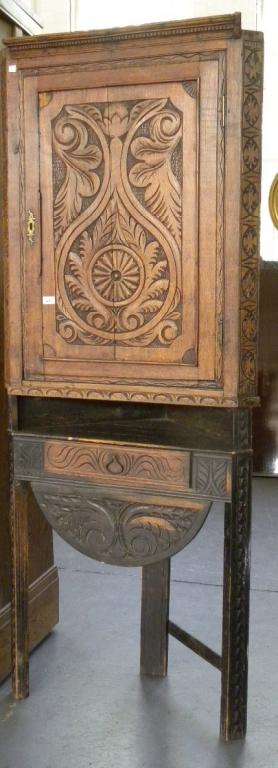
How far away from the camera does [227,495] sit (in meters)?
2.07

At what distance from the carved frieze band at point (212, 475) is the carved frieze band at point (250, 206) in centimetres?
20

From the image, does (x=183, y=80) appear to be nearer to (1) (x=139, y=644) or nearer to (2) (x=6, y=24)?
(2) (x=6, y=24)

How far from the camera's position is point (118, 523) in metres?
2.17

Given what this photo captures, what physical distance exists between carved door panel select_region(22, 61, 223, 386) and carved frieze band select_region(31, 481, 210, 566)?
34 cm

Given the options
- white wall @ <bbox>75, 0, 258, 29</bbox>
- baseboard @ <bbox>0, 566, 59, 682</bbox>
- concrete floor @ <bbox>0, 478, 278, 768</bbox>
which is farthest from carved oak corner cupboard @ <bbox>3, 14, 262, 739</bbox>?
white wall @ <bbox>75, 0, 258, 29</bbox>

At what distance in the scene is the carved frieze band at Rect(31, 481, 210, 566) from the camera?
210 centimetres

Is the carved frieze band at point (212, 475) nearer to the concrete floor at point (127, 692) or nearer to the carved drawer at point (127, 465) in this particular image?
the carved drawer at point (127, 465)

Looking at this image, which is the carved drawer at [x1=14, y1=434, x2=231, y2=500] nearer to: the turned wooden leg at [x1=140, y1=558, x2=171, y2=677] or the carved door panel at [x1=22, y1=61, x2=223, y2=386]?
the carved door panel at [x1=22, y1=61, x2=223, y2=386]

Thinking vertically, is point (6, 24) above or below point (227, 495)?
above

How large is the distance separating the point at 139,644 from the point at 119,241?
1.43 m

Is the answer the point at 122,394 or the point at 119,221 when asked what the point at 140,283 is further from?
the point at 122,394

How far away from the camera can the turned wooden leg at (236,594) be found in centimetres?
208

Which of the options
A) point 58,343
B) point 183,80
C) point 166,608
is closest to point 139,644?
point 166,608

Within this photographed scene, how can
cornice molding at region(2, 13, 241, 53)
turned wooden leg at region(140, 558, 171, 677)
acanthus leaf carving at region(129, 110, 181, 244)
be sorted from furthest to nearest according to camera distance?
1. turned wooden leg at region(140, 558, 171, 677)
2. acanthus leaf carving at region(129, 110, 181, 244)
3. cornice molding at region(2, 13, 241, 53)
